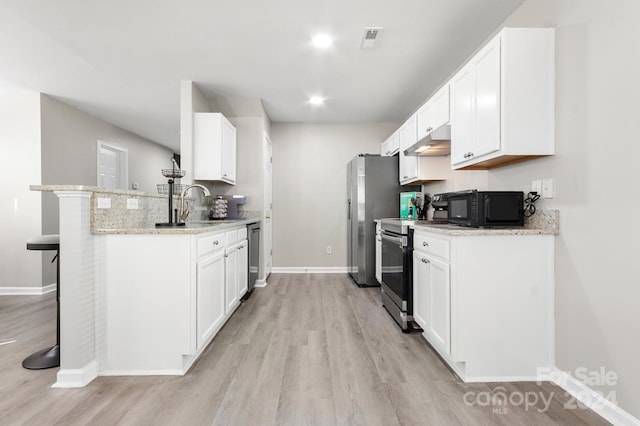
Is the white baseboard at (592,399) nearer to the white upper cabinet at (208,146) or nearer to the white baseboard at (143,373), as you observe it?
the white baseboard at (143,373)

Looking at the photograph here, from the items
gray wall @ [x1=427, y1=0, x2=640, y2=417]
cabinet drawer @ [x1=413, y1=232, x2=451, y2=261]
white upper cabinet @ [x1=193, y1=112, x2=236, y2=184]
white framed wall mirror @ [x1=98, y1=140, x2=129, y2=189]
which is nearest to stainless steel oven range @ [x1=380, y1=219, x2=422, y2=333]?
cabinet drawer @ [x1=413, y1=232, x2=451, y2=261]

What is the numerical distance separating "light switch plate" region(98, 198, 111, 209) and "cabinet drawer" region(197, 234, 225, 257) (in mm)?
607

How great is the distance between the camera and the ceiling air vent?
257cm

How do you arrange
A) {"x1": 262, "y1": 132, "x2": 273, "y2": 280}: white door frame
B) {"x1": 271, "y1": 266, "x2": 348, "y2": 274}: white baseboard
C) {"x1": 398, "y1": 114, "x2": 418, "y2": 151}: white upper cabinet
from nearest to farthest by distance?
{"x1": 398, "y1": 114, "x2": 418, "y2": 151}: white upper cabinet
{"x1": 262, "y1": 132, "x2": 273, "y2": 280}: white door frame
{"x1": 271, "y1": 266, "x2": 348, "y2": 274}: white baseboard

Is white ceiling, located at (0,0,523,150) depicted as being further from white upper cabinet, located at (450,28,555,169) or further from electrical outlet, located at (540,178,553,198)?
electrical outlet, located at (540,178,553,198)

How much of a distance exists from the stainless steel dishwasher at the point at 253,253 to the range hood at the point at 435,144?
2.01 meters

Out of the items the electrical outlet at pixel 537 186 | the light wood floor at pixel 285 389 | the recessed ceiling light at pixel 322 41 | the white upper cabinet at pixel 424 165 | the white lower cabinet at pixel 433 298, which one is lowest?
the light wood floor at pixel 285 389

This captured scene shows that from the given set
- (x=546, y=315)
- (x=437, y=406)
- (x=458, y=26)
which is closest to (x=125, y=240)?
(x=437, y=406)

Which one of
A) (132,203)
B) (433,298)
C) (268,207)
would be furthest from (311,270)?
(132,203)

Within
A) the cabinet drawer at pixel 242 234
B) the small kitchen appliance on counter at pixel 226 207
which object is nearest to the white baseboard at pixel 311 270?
the small kitchen appliance on counter at pixel 226 207

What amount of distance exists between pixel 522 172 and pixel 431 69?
1691 millimetres

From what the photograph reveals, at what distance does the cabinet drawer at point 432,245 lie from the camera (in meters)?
1.99

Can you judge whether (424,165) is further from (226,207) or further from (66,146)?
(66,146)

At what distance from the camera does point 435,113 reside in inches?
116
